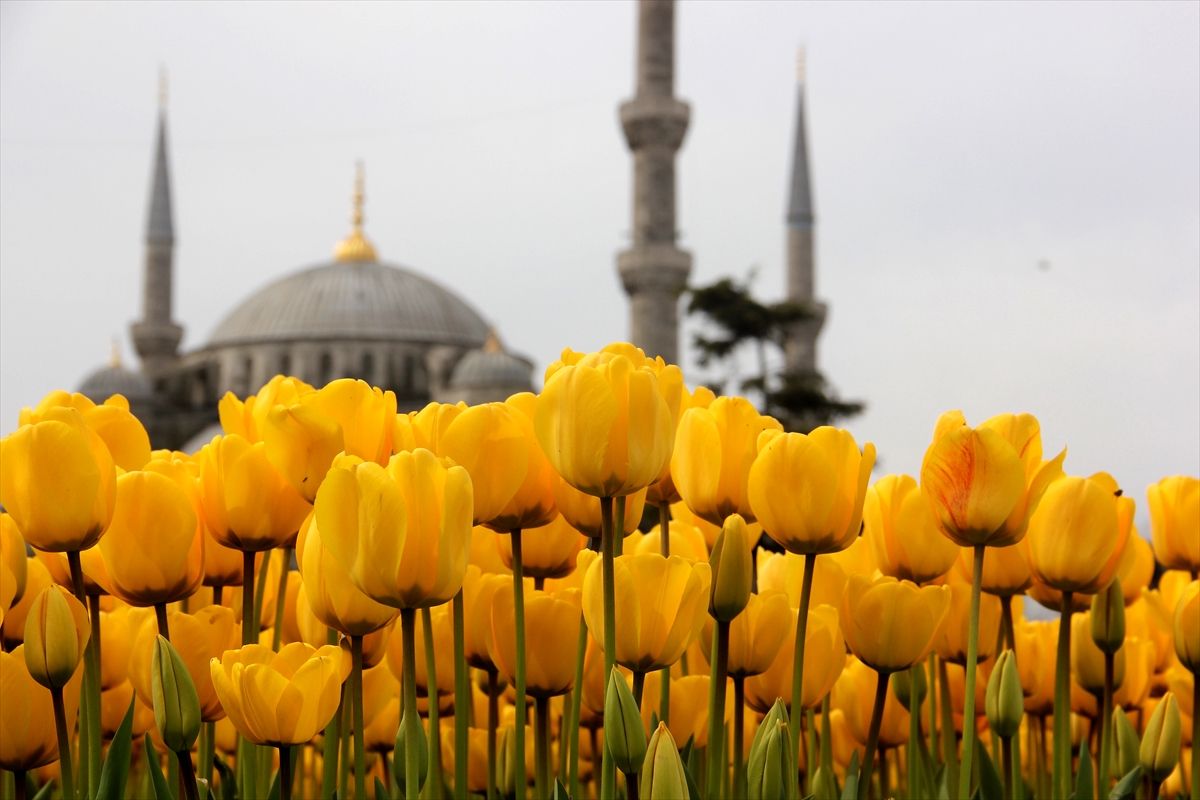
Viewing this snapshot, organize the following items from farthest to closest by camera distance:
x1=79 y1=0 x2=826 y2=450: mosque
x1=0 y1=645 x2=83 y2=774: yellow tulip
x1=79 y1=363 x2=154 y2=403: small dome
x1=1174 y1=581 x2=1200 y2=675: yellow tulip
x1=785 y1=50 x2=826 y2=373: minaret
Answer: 1. x1=79 y1=363 x2=154 y2=403: small dome
2. x1=79 y1=0 x2=826 y2=450: mosque
3. x1=785 y1=50 x2=826 y2=373: minaret
4. x1=1174 y1=581 x2=1200 y2=675: yellow tulip
5. x1=0 y1=645 x2=83 y2=774: yellow tulip

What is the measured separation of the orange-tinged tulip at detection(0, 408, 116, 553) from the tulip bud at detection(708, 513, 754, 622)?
15.8 inches

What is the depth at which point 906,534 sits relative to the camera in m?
1.26

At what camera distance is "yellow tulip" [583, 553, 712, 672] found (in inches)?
38.2

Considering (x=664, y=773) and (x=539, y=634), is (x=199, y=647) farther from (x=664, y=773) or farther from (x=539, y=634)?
(x=664, y=773)

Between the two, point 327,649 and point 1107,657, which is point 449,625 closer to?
point 327,649

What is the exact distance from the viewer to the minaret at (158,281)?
1544 inches

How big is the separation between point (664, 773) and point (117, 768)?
359 millimetres

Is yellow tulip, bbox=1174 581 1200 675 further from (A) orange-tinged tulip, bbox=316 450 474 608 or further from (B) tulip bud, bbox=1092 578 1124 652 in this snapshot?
(A) orange-tinged tulip, bbox=316 450 474 608

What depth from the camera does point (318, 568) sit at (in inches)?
37.0

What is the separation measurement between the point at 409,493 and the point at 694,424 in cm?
32

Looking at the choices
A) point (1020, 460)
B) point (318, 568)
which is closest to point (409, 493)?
point (318, 568)

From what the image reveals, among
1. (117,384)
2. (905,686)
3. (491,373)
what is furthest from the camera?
(117,384)

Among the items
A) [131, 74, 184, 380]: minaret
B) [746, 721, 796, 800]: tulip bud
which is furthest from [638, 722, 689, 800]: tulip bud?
[131, 74, 184, 380]: minaret

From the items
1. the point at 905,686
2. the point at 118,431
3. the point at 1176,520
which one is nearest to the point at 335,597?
the point at 118,431
